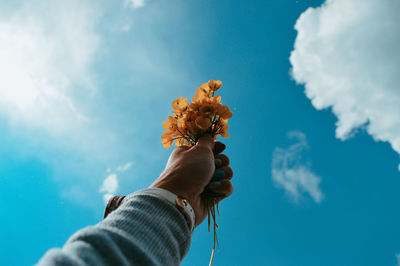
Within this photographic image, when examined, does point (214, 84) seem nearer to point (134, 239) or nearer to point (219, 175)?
point (219, 175)

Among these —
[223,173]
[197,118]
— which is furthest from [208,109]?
[223,173]

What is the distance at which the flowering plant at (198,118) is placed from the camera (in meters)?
1.88

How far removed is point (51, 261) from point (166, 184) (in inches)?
28.7

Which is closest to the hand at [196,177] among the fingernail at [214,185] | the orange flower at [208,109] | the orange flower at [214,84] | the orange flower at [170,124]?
the fingernail at [214,185]

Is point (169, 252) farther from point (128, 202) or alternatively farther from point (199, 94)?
point (199, 94)

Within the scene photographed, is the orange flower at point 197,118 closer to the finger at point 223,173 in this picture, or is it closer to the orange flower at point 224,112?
the orange flower at point 224,112

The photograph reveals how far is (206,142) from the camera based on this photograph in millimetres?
1764

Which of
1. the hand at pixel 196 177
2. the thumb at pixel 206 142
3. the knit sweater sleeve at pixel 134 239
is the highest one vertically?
the thumb at pixel 206 142

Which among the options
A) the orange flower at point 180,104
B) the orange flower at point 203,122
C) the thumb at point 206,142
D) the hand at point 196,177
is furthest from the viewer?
the orange flower at point 180,104

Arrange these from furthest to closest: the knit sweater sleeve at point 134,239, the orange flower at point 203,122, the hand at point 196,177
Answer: the orange flower at point 203,122
the hand at point 196,177
the knit sweater sleeve at point 134,239

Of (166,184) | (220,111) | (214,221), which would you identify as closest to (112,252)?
(166,184)

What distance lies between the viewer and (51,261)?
465 millimetres

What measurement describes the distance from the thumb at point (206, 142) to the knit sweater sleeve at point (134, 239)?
817 mm

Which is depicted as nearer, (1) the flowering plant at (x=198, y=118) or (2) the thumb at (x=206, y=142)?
(2) the thumb at (x=206, y=142)
